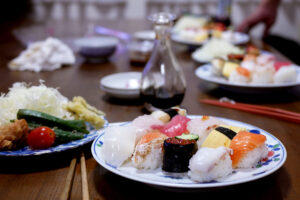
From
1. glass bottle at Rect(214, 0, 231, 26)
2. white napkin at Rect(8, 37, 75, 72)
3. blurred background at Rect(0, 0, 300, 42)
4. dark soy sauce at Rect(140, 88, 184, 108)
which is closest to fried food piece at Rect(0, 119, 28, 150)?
dark soy sauce at Rect(140, 88, 184, 108)

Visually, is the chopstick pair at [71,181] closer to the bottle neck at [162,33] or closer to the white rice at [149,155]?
the white rice at [149,155]

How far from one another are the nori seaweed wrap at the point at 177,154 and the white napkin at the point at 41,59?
1521mm

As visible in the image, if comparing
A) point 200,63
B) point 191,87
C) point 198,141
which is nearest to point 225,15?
point 200,63

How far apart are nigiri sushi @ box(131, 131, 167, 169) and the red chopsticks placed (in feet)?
2.16

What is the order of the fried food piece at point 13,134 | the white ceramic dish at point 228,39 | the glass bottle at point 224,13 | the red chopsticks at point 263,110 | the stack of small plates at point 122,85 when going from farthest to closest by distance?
the glass bottle at point 224,13 < the white ceramic dish at point 228,39 < the stack of small plates at point 122,85 < the red chopsticks at point 263,110 < the fried food piece at point 13,134

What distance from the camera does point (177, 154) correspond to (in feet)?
3.04

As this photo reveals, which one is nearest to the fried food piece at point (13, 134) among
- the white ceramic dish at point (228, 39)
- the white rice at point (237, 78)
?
the white rice at point (237, 78)

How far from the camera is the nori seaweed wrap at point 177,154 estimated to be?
36.5 inches

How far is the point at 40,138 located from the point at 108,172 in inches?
8.6

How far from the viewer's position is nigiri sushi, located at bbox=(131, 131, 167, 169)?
0.95 m

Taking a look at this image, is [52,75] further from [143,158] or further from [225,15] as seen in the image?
[225,15]

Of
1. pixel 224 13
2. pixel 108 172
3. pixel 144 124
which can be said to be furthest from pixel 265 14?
pixel 108 172

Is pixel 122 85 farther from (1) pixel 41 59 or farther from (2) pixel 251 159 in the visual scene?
(2) pixel 251 159

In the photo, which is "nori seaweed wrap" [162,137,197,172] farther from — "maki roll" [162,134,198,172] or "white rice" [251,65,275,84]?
"white rice" [251,65,275,84]
